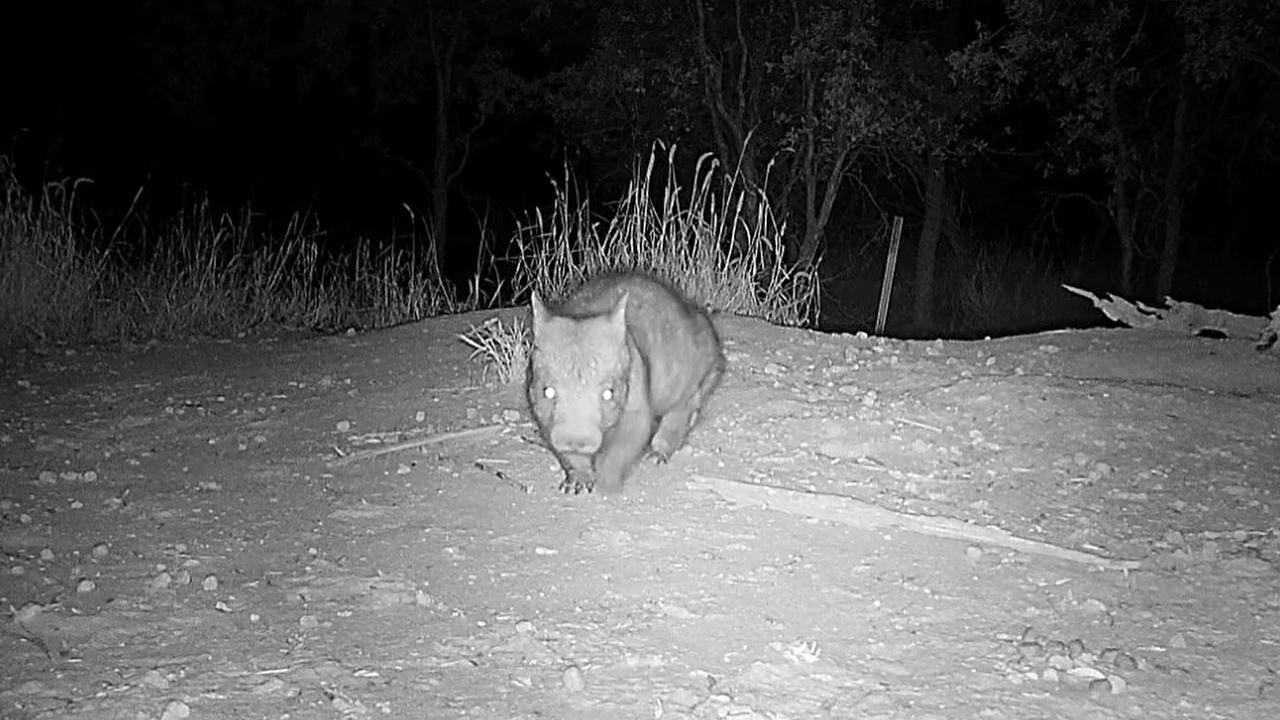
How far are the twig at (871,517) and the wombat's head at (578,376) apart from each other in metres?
0.66

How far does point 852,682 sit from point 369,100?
2605cm

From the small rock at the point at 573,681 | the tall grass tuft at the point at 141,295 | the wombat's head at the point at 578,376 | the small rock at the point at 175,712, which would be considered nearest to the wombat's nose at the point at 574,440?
the wombat's head at the point at 578,376

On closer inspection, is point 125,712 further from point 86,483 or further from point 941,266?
point 941,266

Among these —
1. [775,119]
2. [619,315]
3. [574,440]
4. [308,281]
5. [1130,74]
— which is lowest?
[308,281]

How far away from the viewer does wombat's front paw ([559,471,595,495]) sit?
221 inches

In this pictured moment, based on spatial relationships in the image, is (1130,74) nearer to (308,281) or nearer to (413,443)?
(308,281)

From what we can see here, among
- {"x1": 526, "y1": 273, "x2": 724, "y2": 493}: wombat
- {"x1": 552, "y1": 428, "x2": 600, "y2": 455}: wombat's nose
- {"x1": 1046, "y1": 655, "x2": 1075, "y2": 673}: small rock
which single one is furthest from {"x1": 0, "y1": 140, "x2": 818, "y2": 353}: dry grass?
{"x1": 1046, "y1": 655, "x2": 1075, "y2": 673}: small rock

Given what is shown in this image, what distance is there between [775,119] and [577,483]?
531 inches

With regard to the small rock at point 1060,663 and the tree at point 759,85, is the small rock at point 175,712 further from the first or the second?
the tree at point 759,85

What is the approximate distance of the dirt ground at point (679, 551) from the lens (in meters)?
3.77

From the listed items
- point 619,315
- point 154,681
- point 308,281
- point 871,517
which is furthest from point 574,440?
point 308,281

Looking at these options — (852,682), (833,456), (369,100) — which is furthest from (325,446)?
(369,100)

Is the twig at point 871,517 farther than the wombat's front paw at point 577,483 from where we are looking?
No

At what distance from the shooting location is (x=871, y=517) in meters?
5.28
